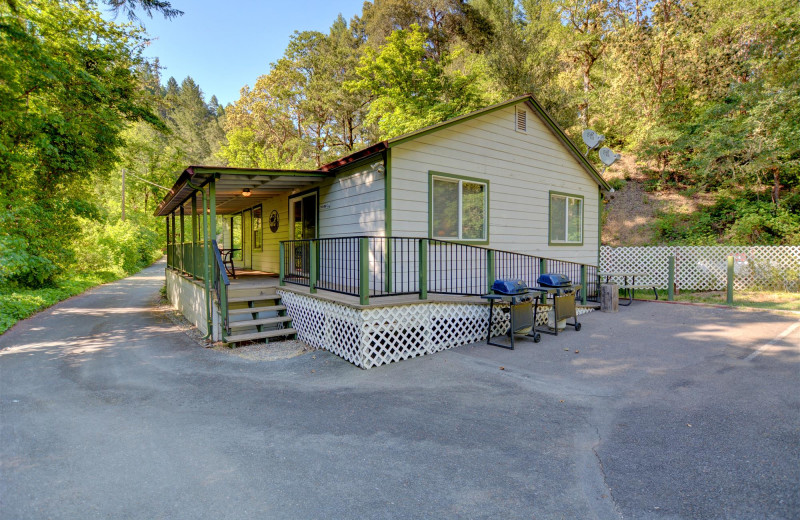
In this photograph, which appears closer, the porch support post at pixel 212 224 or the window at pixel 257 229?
the porch support post at pixel 212 224

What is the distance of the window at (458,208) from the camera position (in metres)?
7.46

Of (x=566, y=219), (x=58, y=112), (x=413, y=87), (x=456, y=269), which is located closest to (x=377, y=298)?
(x=456, y=269)

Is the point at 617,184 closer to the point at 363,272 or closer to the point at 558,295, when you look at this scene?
the point at 558,295

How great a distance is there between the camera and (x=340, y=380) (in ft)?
16.3

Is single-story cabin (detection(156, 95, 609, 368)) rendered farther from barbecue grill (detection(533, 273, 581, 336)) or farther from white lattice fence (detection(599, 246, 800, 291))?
white lattice fence (detection(599, 246, 800, 291))

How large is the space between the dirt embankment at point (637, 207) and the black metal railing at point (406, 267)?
12109 mm

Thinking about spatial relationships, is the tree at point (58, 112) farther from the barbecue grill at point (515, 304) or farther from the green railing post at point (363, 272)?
the barbecue grill at point (515, 304)

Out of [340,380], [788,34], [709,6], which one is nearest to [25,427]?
[340,380]

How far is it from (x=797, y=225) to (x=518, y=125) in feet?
41.9

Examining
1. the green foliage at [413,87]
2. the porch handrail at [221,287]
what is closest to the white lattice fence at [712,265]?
the green foliage at [413,87]

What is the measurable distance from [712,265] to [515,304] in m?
10.0

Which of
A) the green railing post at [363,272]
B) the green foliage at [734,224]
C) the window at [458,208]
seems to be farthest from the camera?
the green foliage at [734,224]

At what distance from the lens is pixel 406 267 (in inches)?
275

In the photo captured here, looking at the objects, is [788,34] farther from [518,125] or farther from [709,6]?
[518,125]
